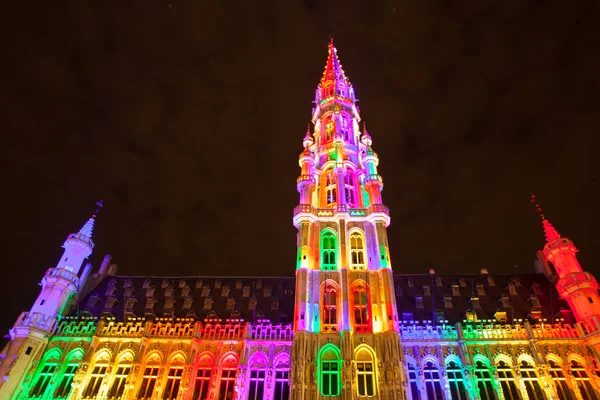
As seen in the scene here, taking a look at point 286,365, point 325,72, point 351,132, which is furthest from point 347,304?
point 325,72

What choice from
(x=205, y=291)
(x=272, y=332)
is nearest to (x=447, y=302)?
(x=272, y=332)

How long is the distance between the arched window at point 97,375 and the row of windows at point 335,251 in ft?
66.6

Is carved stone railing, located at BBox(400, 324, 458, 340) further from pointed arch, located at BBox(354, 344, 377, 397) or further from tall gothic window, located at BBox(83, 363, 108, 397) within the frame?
tall gothic window, located at BBox(83, 363, 108, 397)

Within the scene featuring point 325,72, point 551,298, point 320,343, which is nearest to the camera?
point 320,343

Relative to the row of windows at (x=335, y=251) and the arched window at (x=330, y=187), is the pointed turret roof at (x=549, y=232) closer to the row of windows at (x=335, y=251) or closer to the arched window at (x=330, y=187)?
the row of windows at (x=335, y=251)

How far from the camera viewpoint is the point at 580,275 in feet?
124

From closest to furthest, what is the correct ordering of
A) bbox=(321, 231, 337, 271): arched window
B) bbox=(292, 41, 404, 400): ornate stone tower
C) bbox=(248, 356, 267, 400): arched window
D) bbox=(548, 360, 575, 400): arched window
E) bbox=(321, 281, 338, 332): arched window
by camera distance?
1. bbox=(292, 41, 404, 400): ornate stone tower
2. bbox=(548, 360, 575, 400): arched window
3. bbox=(248, 356, 267, 400): arched window
4. bbox=(321, 281, 338, 332): arched window
5. bbox=(321, 231, 337, 271): arched window

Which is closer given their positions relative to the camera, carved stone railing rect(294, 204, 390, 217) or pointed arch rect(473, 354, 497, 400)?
pointed arch rect(473, 354, 497, 400)

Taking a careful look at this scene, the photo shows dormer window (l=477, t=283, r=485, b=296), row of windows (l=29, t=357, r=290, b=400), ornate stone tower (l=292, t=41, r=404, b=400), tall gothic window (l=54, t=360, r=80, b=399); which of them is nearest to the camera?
ornate stone tower (l=292, t=41, r=404, b=400)

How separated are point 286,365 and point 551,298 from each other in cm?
2669

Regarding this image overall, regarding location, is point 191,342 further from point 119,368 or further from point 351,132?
point 351,132

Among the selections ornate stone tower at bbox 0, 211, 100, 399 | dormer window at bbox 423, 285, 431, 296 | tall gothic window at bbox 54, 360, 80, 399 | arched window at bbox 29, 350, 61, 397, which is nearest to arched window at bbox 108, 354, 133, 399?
tall gothic window at bbox 54, 360, 80, 399

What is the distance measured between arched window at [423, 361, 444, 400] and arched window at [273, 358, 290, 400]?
10995 mm

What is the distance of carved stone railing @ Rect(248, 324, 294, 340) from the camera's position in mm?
35781
